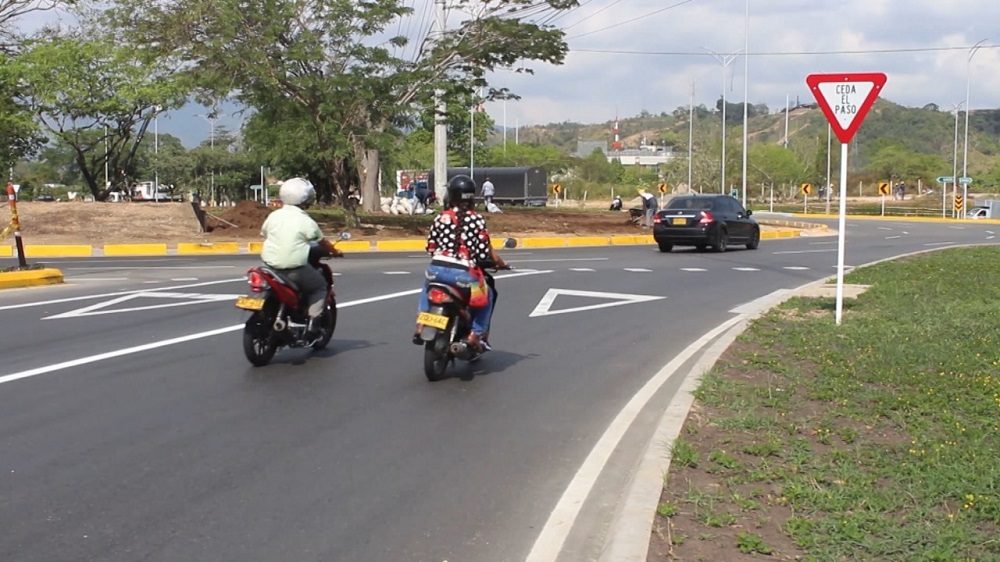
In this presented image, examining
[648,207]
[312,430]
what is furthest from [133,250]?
[312,430]

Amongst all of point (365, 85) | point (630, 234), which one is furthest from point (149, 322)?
point (630, 234)

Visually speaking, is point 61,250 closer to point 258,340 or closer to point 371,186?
point 258,340

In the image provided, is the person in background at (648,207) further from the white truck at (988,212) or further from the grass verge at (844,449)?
the white truck at (988,212)

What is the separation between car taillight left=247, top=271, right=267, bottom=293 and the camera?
941 centimetres

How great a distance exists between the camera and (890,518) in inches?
203

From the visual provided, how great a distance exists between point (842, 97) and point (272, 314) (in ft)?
21.2

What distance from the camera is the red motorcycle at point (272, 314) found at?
31.0ft

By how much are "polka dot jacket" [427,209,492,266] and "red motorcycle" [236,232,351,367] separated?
1419mm

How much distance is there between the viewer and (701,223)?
1048 inches

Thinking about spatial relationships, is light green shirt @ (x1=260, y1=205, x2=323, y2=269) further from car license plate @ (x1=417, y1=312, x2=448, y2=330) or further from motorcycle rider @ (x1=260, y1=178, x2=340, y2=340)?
car license plate @ (x1=417, y1=312, x2=448, y2=330)

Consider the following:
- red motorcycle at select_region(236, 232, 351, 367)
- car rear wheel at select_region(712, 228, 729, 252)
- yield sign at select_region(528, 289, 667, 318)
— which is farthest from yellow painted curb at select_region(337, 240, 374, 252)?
red motorcycle at select_region(236, 232, 351, 367)

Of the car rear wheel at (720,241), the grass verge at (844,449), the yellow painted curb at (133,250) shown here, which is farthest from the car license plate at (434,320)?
the yellow painted curb at (133,250)

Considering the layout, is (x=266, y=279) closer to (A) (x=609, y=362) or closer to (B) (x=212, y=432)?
(B) (x=212, y=432)

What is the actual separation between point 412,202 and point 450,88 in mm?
16812
